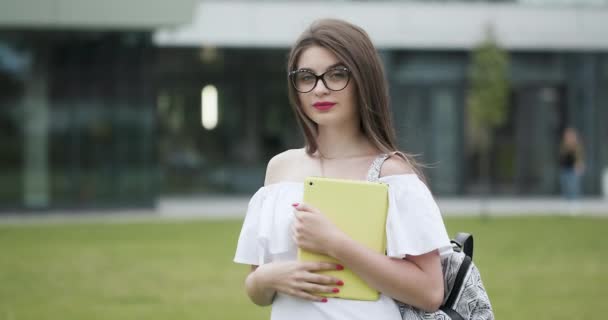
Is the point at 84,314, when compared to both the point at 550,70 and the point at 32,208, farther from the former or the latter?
the point at 550,70

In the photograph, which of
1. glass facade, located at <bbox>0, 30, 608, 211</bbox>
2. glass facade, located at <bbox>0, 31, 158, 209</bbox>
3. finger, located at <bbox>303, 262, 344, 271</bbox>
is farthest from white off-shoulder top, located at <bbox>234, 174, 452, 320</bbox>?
glass facade, located at <bbox>0, 30, 608, 211</bbox>

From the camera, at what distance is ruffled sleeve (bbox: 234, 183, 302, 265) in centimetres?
252

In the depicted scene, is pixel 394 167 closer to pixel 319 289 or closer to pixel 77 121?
pixel 319 289

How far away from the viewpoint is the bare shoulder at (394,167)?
2.46 metres

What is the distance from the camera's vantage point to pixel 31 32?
19641mm

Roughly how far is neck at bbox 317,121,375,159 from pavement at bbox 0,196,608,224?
53.9ft

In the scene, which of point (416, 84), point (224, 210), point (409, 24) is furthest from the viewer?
point (416, 84)

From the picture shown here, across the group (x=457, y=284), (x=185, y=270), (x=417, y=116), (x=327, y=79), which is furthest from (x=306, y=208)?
(x=417, y=116)

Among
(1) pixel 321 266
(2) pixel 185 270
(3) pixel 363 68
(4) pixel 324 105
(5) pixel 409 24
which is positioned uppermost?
(5) pixel 409 24

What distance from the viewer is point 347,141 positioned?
101 inches

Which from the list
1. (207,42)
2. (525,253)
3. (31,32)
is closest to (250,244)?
(525,253)

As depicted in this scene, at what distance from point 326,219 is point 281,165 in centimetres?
40

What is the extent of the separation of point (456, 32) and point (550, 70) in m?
3.26

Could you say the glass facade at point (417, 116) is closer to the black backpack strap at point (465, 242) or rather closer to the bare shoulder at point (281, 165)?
the black backpack strap at point (465, 242)
